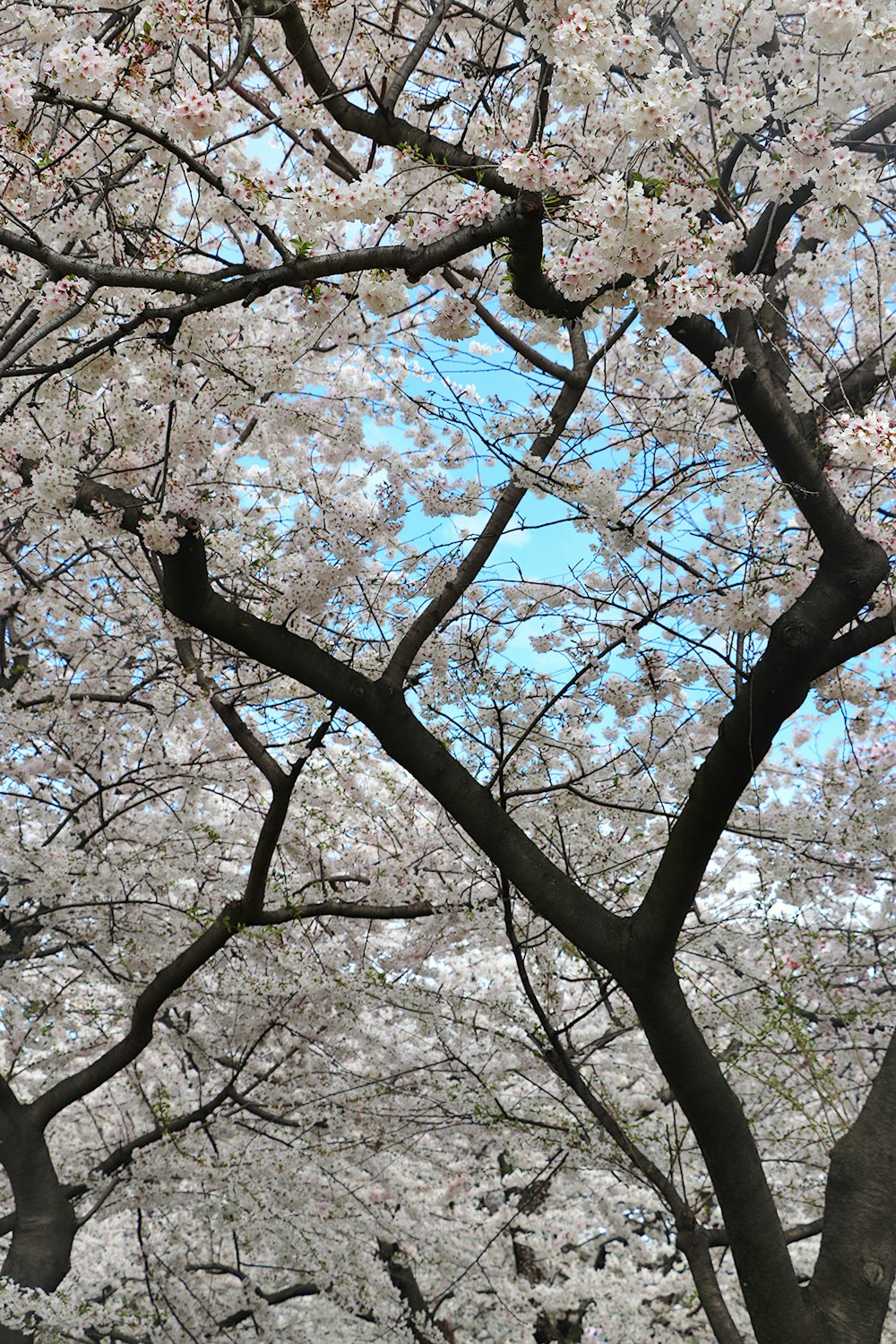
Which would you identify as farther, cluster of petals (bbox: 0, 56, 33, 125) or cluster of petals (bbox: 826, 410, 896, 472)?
cluster of petals (bbox: 0, 56, 33, 125)

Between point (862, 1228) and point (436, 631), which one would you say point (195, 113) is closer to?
point (436, 631)

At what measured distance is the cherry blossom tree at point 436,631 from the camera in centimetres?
308

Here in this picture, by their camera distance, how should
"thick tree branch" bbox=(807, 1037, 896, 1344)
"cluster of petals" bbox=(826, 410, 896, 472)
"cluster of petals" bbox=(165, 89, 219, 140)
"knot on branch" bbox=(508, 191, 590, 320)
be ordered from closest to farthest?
"cluster of petals" bbox=(826, 410, 896, 472), "knot on branch" bbox=(508, 191, 590, 320), "cluster of petals" bbox=(165, 89, 219, 140), "thick tree branch" bbox=(807, 1037, 896, 1344)

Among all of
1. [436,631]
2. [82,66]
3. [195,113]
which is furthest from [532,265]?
[436,631]

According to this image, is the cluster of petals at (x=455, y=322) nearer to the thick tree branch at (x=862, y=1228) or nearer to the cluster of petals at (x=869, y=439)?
the cluster of petals at (x=869, y=439)

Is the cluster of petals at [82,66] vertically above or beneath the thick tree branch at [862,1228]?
above

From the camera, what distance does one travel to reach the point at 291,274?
105 inches

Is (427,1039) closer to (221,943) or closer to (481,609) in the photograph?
(221,943)

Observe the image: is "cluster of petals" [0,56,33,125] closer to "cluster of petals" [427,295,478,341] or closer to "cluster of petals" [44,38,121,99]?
"cluster of petals" [44,38,121,99]

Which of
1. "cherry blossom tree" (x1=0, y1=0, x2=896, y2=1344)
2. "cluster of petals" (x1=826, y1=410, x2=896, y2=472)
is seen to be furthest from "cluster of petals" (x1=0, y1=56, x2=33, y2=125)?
"cluster of petals" (x1=826, y1=410, x2=896, y2=472)

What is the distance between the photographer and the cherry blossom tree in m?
3.08

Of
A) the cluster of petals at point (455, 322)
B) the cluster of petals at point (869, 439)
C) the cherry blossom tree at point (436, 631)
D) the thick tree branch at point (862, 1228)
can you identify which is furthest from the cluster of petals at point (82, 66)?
the thick tree branch at point (862, 1228)

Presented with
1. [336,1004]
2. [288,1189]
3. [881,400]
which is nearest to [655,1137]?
[336,1004]

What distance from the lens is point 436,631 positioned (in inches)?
192
